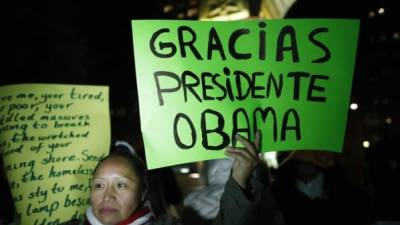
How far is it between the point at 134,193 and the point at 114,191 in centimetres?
10

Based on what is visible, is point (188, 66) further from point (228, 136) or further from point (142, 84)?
point (228, 136)

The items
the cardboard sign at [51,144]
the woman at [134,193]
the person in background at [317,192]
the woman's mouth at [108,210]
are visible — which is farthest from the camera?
the person in background at [317,192]

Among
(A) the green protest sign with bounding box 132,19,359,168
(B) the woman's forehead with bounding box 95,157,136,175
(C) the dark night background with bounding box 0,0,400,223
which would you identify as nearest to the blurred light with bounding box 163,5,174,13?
(C) the dark night background with bounding box 0,0,400,223

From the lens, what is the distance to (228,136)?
222 cm

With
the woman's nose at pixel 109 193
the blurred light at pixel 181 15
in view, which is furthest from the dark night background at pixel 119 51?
the woman's nose at pixel 109 193

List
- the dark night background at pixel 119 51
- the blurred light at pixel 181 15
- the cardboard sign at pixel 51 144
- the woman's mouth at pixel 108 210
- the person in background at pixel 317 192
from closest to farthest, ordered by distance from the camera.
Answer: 1. the woman's mouth at pixel 108 210
2. the cardboard sign at pixel 51 144
3. the person in background at pixel 317 192
4. the dark night background at pixel 119 51
5. the blurred light at pixel 181 15

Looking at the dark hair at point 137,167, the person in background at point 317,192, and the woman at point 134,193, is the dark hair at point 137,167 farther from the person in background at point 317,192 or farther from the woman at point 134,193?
the person in background at point 317,192

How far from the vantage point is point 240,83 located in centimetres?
227

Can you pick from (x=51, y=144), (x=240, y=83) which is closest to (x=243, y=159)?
(x=240, y=83)

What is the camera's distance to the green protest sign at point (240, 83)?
7.27ft

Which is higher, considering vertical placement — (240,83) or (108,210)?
(240,83)

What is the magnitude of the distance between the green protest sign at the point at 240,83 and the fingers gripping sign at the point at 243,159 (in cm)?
9

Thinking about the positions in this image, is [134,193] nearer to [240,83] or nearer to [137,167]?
[137,167]

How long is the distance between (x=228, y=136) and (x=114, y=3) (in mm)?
13105
